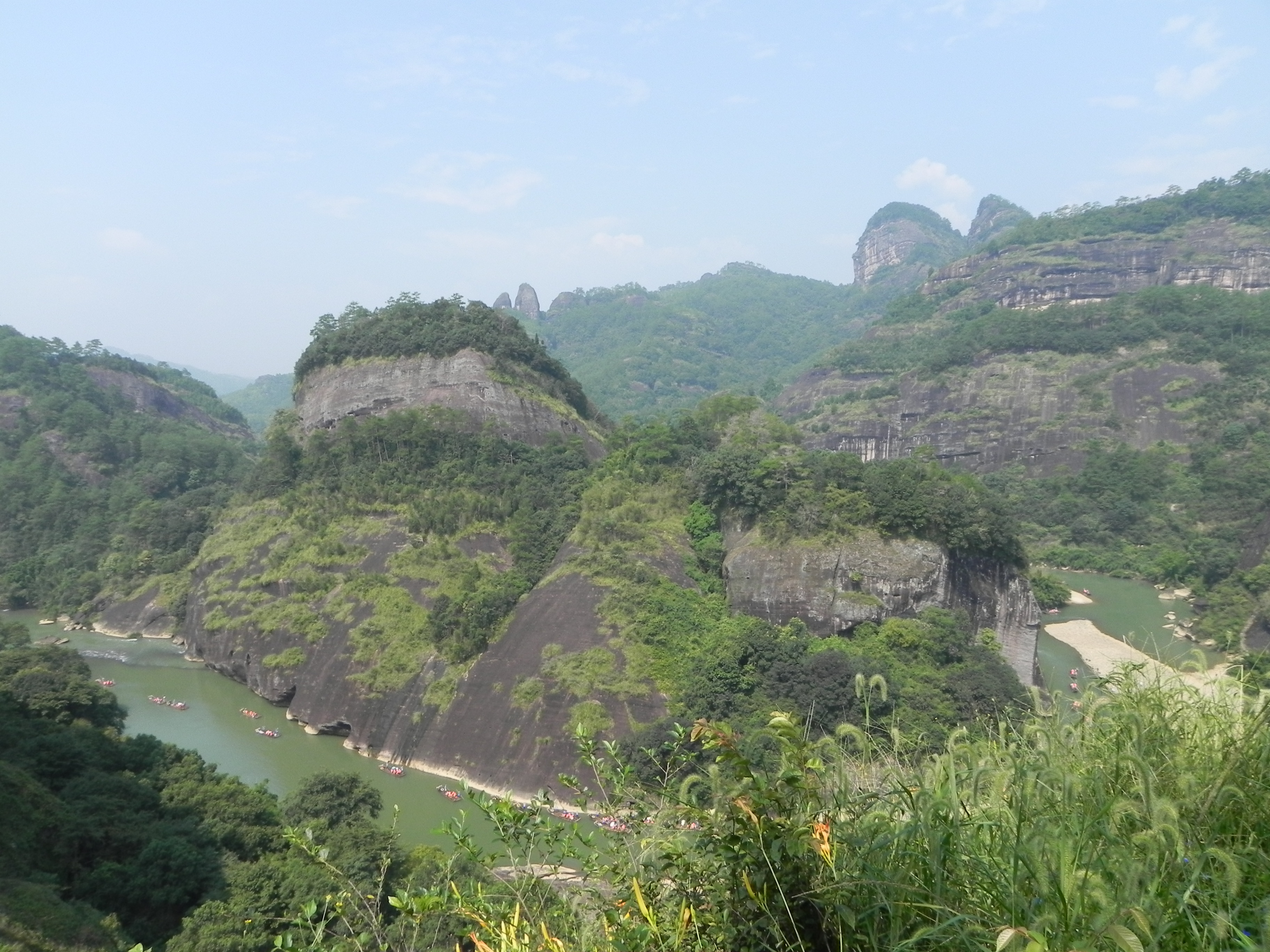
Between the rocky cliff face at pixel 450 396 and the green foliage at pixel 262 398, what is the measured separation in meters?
83.9

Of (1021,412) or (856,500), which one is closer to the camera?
(856,500)

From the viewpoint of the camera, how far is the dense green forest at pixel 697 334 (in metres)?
103

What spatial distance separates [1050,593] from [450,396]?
88.5 feet

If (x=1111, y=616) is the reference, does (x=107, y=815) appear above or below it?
above

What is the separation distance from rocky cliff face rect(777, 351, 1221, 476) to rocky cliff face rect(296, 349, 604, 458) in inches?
995

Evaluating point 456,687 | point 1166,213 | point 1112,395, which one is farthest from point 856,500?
point 1166,213

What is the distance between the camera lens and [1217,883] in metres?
2.24

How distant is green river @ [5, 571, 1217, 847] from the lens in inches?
778

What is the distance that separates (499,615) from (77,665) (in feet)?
36.5

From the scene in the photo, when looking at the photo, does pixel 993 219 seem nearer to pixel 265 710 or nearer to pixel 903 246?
pixel 903 246

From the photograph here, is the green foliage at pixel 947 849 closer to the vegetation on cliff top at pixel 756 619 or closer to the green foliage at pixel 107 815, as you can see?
the green foliage at pixel 107 815

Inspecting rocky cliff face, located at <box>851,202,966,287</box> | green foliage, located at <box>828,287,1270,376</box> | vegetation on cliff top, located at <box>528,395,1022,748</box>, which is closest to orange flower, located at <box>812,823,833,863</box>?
vegetation on cliff top, located at <box>528,395,1022,748</box>

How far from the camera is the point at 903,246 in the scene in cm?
16412

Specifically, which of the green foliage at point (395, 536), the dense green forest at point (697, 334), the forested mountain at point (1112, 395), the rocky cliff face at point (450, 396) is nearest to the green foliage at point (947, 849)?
the green foliage at point (395, 536)
